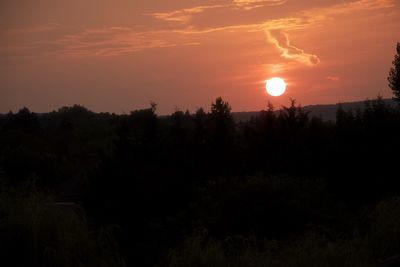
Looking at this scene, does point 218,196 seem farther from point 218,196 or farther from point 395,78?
point 395,78

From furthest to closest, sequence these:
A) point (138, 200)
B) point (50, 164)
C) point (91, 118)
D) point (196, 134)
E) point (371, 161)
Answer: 1. point (91, 118)
2. point (50, 164)
3. point (196, 134)
4. point (371, 161)
5. point (138, 200)

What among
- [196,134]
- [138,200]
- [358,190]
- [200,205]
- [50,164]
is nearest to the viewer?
[200,205]

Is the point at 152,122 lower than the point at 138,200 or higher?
higher

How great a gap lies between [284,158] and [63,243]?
97.3 ft

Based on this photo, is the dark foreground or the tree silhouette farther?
the tree silhouette

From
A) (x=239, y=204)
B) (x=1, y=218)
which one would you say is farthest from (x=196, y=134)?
(x=1, y=218)

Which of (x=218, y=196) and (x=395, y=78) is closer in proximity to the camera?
(x=218, y=196)

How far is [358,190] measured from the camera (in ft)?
97.6

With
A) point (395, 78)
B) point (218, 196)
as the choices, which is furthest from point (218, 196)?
point (395, 78)

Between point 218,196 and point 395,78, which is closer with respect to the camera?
point 218,196

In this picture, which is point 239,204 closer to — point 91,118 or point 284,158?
point 284,158

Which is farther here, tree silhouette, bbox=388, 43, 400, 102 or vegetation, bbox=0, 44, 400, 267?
tree silhouette, bbox=388, 43, 400, 102

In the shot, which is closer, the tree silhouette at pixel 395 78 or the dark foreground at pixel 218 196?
the dark foreground at pixel 218 196

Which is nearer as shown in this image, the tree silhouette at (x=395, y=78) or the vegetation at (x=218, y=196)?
the vegetation at (x=218, y=196)
